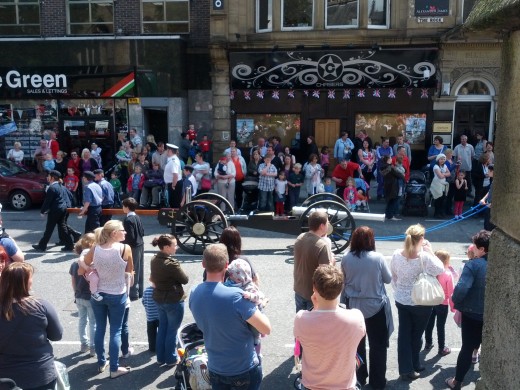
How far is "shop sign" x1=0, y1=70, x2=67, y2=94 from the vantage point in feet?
63.9

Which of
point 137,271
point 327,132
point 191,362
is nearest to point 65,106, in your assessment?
point 327,132

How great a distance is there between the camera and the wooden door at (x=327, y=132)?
2000 cm

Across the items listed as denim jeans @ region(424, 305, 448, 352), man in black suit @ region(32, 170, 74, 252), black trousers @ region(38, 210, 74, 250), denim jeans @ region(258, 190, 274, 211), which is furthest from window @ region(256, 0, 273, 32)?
denim jeans @ region(424, 305, 448, 352)

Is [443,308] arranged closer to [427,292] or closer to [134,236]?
[427,292]

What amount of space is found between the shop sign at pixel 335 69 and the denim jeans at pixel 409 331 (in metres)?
14.4

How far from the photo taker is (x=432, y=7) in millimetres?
18297

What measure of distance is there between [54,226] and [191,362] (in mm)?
6992

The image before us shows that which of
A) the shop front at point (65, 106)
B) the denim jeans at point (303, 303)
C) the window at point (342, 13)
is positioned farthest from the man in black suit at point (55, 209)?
the window at point (342, 13)

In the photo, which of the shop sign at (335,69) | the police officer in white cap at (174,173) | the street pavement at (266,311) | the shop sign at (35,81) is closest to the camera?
the street pavement at (266,311)

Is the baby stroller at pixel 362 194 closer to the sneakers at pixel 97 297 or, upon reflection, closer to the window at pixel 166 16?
the window at pixel 166 16

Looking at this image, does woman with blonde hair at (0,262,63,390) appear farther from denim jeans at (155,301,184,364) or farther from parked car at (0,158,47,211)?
parked car at (0,158,47,211)

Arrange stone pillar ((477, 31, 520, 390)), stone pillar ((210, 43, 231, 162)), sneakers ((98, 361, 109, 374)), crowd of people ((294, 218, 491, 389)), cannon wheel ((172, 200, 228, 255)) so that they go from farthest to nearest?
1. stone pillar ((210, 43, 231, 162))
2. cannon wheel ((172, 200, 228, 255))
3. sneakers ((98, 361, 109, 374))
4. crowd of people ((294, 218, 491, 389))
5. stone pillar ((477, 31, 520, 390))

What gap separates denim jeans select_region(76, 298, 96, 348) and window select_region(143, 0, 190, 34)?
1531 cm

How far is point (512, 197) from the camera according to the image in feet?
8.55
